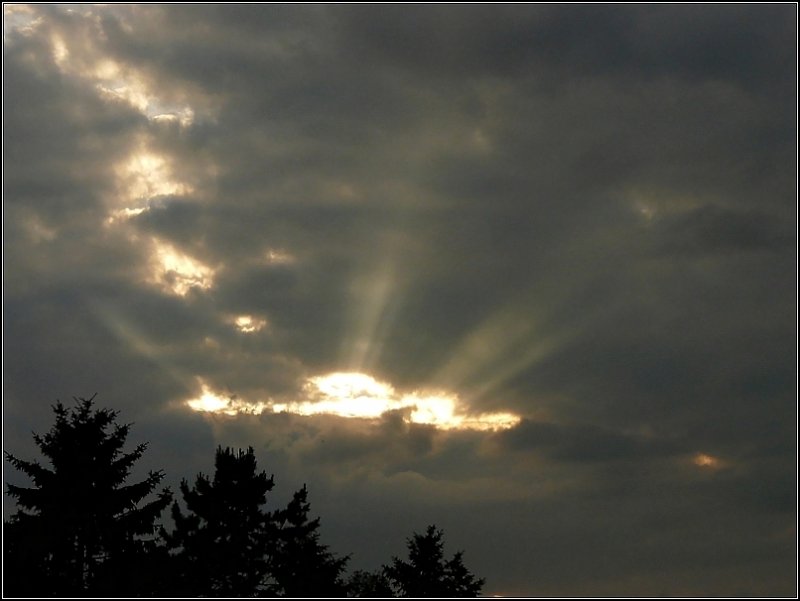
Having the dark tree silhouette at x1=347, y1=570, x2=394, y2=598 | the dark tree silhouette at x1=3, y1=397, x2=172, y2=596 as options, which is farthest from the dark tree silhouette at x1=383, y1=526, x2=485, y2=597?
the dark tree silhouette at x1=3, y1=397, x2=172, y2=596

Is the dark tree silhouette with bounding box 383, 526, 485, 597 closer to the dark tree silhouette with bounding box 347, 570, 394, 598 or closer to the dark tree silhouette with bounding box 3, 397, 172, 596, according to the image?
the dark tree silhouette with bounding box 347, 570, 394, 598

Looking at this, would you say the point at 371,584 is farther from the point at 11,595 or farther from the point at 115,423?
the point at 11,595

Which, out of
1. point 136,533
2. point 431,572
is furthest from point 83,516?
point 431,572

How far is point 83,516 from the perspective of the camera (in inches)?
1914

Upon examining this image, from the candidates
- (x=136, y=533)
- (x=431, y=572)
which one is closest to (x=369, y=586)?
(x=431, y=572)

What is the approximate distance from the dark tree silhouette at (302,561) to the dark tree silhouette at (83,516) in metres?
11.0

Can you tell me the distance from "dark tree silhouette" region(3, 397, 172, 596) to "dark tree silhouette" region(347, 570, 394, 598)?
2177 centimetres

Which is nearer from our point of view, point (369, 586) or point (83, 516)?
point (83, 516)

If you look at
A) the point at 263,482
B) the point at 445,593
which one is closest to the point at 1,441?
the point at 263,482

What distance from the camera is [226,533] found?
5809 centimetres

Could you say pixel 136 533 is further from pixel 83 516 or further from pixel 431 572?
pixel 431 572

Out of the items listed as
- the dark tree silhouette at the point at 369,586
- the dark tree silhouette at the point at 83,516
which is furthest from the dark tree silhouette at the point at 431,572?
the dark tree silhouette at the point at 83,516

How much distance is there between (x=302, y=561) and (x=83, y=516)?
16.6m

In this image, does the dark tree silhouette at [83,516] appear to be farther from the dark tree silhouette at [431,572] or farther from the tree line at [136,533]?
the dark tree silhouette at [431,572]
